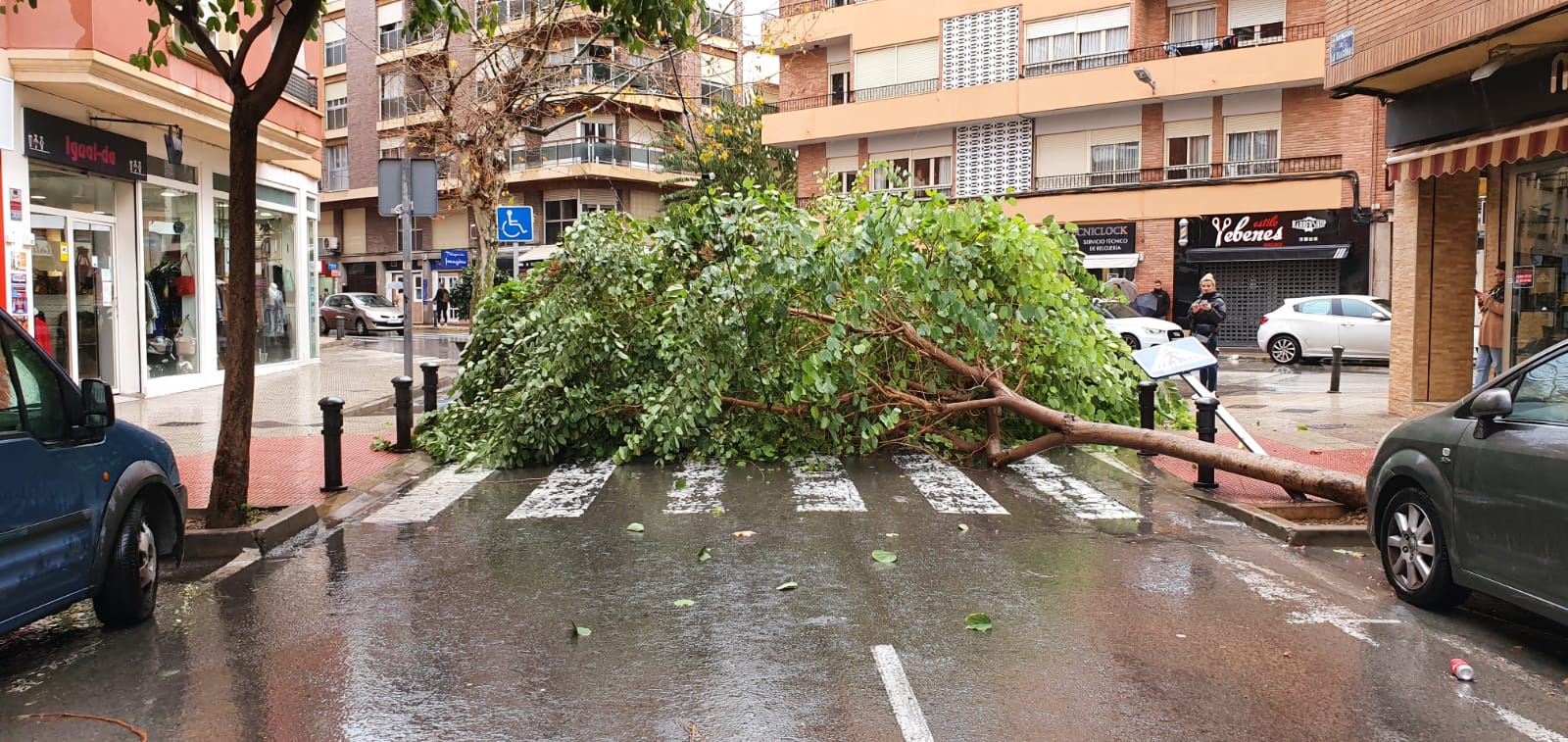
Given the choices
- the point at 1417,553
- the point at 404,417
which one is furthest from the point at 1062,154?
the point at 1417,553

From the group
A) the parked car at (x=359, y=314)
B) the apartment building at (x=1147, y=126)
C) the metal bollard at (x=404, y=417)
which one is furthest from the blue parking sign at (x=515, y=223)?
the parked car at (x=359, y=314)

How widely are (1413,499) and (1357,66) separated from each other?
886cm

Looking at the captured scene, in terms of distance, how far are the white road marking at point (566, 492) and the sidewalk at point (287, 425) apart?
172 cm

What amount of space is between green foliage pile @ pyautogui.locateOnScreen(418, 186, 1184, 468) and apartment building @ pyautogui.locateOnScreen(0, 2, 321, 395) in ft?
21.1

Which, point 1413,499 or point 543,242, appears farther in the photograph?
point 543,242

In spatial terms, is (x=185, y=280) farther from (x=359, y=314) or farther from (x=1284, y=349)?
(x=359, y=314)

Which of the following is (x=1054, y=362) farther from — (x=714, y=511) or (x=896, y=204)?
(x=714, y=511)

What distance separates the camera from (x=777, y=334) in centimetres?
1070

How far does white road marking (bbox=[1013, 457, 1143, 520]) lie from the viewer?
8312mm

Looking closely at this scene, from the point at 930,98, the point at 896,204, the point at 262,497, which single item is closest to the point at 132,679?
the point at 262,497

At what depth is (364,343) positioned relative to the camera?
33656 mm

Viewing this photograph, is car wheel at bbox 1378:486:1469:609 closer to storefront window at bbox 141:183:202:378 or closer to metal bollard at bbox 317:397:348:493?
metal bollard at bbox 317:397:348:493

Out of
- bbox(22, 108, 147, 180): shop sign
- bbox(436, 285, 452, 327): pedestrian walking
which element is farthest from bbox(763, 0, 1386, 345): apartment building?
bbox(436, 285, 452, 327): pedestrian walking

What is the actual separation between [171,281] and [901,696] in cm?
1679
